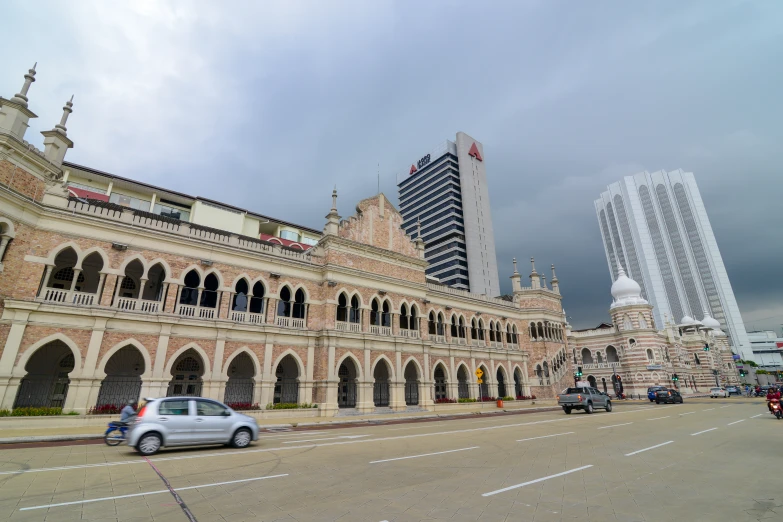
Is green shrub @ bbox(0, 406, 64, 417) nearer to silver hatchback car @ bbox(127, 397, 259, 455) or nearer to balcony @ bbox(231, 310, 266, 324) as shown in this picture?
balcony @ bbox(231, 310, 266, 324)

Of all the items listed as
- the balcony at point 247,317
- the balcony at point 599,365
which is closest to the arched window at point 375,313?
the balcony at point 247,317

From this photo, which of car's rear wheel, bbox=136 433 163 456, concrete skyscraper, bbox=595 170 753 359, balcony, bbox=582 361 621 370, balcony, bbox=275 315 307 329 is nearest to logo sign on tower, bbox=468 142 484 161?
concrete skyscraper, bbox=595 170 753 359

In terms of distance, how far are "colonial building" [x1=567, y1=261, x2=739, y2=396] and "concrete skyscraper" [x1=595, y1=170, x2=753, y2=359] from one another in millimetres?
53331

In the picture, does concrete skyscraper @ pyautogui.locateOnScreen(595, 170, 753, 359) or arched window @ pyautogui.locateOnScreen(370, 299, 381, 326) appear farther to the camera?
concrete skyscraper @ pyautogui.locateOnScreen(595, 170, 753, 359)

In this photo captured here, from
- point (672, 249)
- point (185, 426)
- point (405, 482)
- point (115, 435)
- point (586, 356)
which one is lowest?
point (405, 482)

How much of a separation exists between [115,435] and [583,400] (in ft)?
Result: 83.5

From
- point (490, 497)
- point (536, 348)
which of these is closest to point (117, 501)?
point (490, 497)

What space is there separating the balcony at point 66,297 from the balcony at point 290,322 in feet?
30.4

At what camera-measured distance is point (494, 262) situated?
97062 millimetres

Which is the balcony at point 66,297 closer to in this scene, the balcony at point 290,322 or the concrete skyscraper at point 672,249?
the balcony at point 290,322

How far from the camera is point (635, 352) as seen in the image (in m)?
48.4

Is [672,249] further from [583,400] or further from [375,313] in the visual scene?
[375,313]

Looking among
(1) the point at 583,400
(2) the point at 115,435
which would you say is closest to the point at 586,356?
(1) the point at 583,400

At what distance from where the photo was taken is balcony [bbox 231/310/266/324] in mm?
21906
